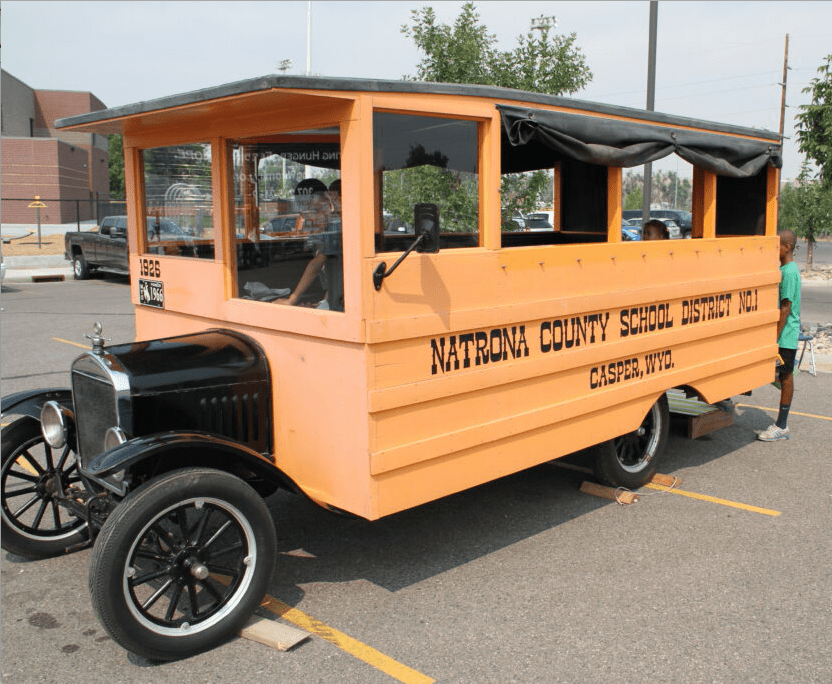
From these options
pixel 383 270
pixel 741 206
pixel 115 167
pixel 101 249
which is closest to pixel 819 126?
pixel 741 206

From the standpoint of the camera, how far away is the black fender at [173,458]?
3465 millimetres

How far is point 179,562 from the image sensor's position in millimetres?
3607

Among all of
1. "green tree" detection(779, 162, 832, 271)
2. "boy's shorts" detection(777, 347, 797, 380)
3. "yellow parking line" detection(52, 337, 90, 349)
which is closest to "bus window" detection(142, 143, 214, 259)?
"boy's shorts" detection(777, 347, 797, 380)

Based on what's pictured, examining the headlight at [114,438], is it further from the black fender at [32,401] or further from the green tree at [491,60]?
the green tree at [491,60]

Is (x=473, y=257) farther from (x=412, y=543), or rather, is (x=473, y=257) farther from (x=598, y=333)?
(x=412, y=543)

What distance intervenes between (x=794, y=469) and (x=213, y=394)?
454 cm

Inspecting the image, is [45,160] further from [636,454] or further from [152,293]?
[636,454]

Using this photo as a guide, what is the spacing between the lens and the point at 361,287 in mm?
3695

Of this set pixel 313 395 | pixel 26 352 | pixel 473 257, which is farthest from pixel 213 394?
pixel 26 352

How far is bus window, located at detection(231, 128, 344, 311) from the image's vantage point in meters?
4.05

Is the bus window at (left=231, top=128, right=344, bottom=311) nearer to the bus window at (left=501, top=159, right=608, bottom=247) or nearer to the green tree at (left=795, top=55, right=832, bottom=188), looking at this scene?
the bus window at (left=501, top=159, right=608, bottom=247)

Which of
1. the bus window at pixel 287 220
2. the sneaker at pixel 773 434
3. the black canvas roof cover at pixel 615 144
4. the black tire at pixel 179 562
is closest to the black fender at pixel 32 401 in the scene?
the bus window at pixel 287 220

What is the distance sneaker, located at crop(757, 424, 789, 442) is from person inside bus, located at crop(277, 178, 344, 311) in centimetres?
464

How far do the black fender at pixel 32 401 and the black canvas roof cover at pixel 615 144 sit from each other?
9.40ft
